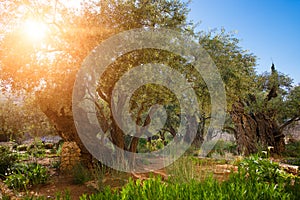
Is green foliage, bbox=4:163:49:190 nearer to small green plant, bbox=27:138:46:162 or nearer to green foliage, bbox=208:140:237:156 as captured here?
small green plant, bbox=27:138:46:162

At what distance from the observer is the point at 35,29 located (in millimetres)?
8125

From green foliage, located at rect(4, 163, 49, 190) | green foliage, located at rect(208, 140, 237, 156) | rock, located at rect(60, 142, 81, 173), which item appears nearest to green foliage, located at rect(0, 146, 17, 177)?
green foliage, located at rect(4, 163, 49, 190)

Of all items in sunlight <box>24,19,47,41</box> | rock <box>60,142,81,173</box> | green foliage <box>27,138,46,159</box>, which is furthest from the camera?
green foliage <box>27,138,46,159</box>

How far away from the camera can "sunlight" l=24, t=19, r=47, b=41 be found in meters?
7.92

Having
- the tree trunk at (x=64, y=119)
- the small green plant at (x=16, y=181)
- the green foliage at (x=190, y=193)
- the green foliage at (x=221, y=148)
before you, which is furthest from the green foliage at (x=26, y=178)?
the green foliage at (x=221, y=148)

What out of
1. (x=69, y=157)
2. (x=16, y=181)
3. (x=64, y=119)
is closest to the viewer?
(x=16, y=181)

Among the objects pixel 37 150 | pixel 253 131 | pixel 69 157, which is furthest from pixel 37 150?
pixel 253 131

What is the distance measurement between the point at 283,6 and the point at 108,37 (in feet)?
18.0

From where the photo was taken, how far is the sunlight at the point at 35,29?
26.0ft

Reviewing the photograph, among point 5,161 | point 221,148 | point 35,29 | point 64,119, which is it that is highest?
point 35,29

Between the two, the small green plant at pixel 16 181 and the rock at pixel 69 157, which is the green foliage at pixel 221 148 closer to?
the rock at pixel 69 157

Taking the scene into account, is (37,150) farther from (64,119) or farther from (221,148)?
(221,148)

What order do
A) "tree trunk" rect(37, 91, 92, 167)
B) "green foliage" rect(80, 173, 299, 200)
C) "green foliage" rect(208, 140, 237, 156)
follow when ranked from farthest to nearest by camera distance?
"green foliage" rect(208, 140, 237, 156) < "tree trunk" rect(37, 91, 92, 167) < "green foliage" rect(80, 173, 299, 200)

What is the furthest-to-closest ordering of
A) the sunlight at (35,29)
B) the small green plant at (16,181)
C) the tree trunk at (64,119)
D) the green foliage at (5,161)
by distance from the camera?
1. the tree trunk at (64,119)
2. the green foliage at (5,161)
3. the sunlight at (35,29)
4. the small green plant at (16,181)
